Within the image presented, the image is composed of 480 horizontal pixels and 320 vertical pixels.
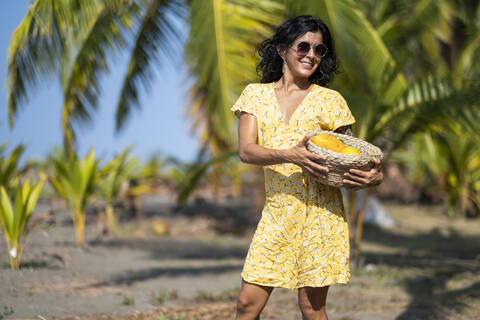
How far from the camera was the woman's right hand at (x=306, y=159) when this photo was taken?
208 centimetres

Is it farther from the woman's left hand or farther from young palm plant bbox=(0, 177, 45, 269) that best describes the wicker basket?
young palm plant bbox=(0, 177, 45, 269)

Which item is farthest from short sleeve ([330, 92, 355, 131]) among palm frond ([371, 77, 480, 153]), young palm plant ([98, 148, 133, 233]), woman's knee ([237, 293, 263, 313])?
young palm plant ([98, 148, 133, 233])

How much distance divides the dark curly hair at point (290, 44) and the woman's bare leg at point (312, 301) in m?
0.99

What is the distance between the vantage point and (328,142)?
2.14 metres

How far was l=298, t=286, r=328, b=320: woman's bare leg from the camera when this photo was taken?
233cm

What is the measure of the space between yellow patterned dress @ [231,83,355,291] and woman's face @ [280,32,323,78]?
4.1 inches

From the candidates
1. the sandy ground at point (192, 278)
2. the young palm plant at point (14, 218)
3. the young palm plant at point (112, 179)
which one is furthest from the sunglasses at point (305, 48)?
the young palm plant at point (112, 179)

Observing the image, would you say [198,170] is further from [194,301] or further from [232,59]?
[194,301]

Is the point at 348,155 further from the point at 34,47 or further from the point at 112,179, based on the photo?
the point at 112,179

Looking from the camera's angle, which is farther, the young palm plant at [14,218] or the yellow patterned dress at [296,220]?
the young palm plant at [14,218]

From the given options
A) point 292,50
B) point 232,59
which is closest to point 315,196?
point 292,50

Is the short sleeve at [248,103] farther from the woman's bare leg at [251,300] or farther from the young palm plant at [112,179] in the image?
the young palm plant at [112,179]

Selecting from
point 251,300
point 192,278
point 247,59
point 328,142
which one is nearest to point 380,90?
point 247,59

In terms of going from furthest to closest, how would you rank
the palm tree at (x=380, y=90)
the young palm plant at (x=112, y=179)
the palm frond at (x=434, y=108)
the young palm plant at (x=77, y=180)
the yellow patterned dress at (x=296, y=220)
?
1. the young palm plant at (x=112, y=179)
2. the young palm plant at (x=77, y=180)
3. the palm tree at (x=380, y=90)
4. the palm frond at (x=434, y=108)
5. the yellow patterned dress at (x=296, y=220)
